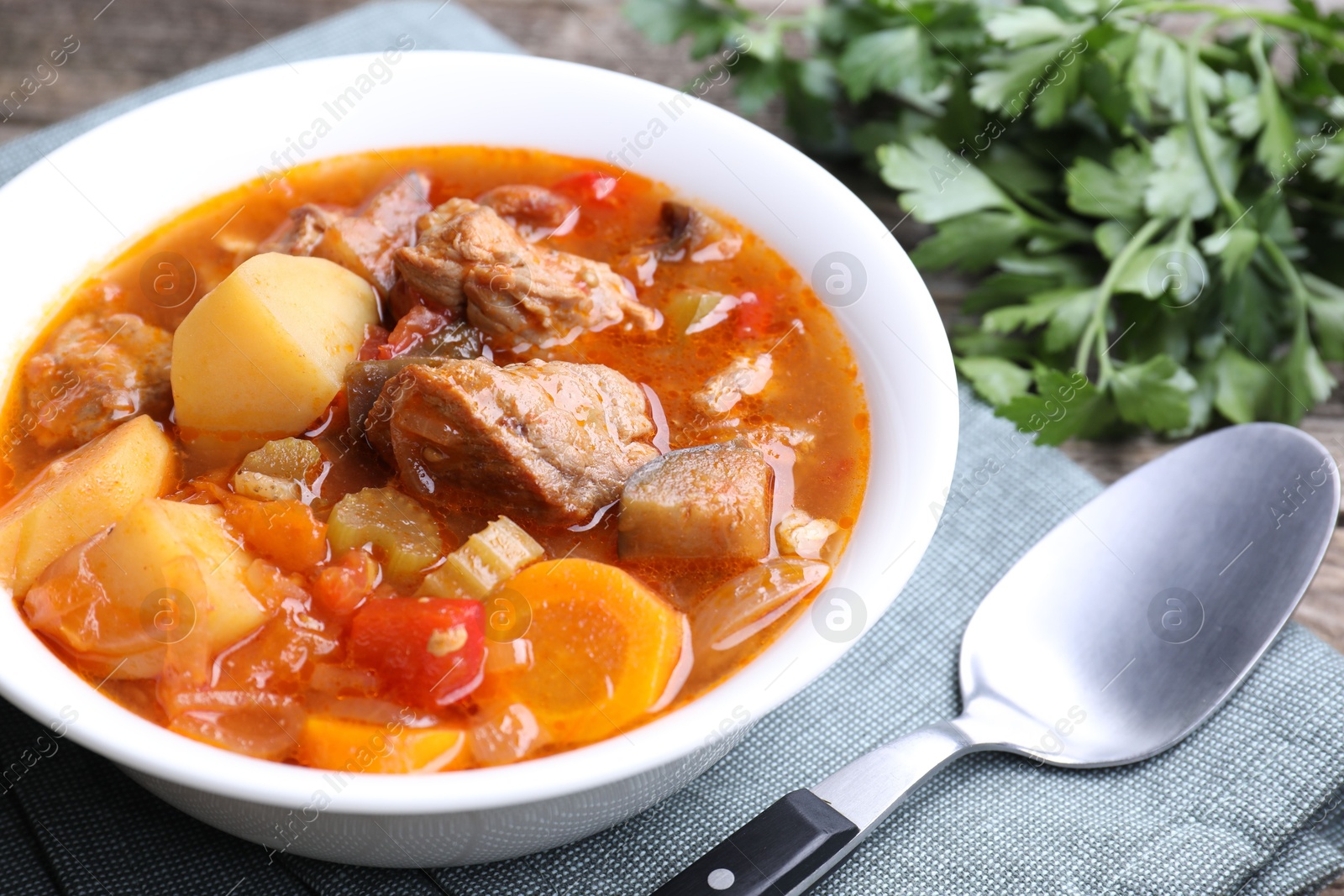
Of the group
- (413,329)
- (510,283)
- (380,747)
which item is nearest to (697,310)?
(510,283)

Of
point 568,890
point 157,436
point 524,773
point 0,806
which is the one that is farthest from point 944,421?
point 0,806

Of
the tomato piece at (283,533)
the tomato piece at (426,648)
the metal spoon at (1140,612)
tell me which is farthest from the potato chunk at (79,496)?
the metal spoon at (1140,612)

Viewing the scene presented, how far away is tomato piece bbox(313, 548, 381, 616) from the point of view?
7.61ft

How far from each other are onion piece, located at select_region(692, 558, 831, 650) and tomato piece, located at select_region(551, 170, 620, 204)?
133 cm

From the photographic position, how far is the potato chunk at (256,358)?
2619 mm

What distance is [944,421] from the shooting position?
242cm

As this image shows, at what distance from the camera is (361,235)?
118 inches

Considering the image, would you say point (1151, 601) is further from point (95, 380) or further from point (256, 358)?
point (95, 380)

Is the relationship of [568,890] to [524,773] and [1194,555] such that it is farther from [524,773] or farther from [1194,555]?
[1194,555]

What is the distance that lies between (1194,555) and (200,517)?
238 centimetres

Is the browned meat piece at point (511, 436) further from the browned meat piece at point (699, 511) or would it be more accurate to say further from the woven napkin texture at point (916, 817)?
the woven napkin texture at point (916, 817)

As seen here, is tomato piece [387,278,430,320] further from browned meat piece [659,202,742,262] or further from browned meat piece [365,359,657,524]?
browned meat piece [659,202,742,262]

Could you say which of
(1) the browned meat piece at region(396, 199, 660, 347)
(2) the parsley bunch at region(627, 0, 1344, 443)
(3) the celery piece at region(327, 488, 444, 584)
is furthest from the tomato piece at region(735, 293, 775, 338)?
(3) the celery piece at region(327, 488, 444, 584)

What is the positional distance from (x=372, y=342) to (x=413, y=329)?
0.38 ft
